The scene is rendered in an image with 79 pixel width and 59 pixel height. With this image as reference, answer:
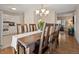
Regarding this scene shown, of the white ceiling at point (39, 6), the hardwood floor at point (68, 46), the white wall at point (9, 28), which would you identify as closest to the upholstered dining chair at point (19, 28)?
the white wall at point (9, 28)

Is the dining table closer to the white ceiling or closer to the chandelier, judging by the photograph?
the chandelier

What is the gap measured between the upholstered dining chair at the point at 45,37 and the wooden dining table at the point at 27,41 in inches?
2.9

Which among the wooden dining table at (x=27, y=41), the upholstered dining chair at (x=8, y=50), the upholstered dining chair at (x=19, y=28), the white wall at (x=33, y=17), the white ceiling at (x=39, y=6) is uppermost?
the white ceiling at (x=39, y=6)

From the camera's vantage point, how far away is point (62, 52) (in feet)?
6.25

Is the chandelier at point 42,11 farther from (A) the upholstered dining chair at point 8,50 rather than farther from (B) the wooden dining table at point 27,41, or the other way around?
(A) the upholstered dining chair at point 8,50

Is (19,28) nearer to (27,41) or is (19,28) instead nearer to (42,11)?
(27,41)

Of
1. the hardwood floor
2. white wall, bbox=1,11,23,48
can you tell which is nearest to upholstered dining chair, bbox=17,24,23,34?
white wall, bbox=1,11,23,48

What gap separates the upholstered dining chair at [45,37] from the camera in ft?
6.28

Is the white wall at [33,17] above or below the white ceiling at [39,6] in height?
below

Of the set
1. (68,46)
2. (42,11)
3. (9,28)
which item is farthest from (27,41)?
(68,46)

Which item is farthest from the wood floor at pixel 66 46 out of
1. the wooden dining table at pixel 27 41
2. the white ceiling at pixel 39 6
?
the white ceiling at pixel 39 6
